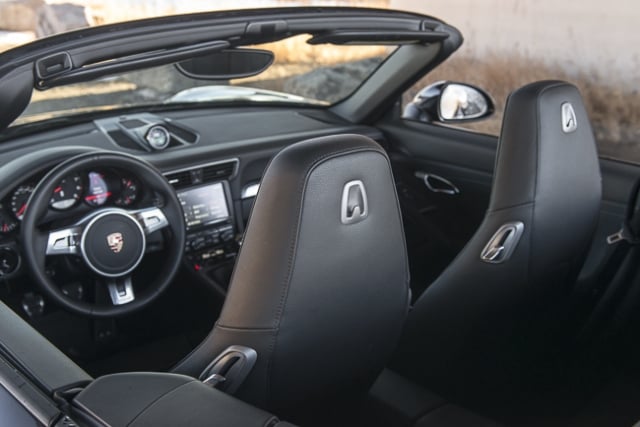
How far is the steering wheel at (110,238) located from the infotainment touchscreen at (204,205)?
1.09 ft

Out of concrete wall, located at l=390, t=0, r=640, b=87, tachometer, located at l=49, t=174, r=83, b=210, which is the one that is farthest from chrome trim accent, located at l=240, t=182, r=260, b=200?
concrete wall, located at l=390, t=0, r=640, b=87

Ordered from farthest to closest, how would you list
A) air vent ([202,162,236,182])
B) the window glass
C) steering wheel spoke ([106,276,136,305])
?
1. the window glass
2. air vent ([202,162,236,182])
3. steering wheel spoke ([106,276,136,305])

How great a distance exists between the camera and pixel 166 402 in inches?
57.6

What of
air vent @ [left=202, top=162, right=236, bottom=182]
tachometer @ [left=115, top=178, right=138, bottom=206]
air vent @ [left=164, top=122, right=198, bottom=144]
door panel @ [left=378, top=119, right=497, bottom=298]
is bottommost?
door panel @ [left=378, top=119, right=497, bottom=298]

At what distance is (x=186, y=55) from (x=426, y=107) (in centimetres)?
176

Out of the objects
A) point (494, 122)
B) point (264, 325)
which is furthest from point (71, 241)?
point (494, 122)

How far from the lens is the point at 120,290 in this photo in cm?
278

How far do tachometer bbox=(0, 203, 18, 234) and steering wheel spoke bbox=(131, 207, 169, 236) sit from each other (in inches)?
15.5

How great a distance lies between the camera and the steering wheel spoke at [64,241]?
2.61 meters

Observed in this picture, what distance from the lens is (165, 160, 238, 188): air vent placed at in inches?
125

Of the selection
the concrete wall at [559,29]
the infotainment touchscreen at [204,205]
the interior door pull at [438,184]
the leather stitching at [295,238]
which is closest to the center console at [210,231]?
the infotainment touchscreen at [204,205]

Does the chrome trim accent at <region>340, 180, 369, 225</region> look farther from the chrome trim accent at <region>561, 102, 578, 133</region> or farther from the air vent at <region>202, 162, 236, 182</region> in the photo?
the air vent at <region>202, 162, 236, 182</region>

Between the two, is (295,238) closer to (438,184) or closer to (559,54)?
(438,184)

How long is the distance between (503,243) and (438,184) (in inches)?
60.0
